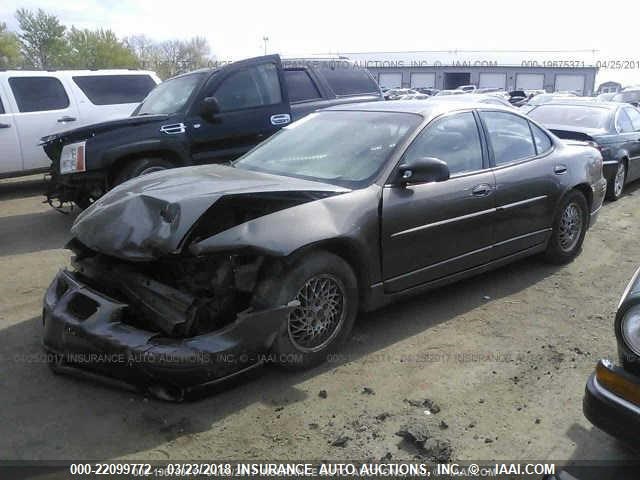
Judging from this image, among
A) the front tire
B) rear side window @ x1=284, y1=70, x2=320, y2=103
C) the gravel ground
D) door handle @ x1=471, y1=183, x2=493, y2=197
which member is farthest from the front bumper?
the front tire

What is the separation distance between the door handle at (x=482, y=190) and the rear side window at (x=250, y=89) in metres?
3.96

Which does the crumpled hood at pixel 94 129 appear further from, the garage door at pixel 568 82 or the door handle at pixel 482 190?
the garage door at pixel 568 82

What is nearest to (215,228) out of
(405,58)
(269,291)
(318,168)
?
(269,291)

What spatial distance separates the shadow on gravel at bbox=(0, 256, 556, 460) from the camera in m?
2.78

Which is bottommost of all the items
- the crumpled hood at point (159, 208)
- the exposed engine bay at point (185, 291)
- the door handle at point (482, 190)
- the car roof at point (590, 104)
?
the exposed engine bay at point (185, 291)

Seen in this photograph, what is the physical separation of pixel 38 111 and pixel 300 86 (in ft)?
14.4

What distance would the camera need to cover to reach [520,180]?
4.77 metres

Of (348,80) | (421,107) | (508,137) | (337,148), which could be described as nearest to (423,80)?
(348,80)

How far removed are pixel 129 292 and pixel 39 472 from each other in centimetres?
110

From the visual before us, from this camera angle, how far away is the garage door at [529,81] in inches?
2680

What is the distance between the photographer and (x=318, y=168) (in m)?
4.07

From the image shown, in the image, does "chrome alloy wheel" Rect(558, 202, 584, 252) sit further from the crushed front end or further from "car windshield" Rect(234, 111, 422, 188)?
the crushed front end

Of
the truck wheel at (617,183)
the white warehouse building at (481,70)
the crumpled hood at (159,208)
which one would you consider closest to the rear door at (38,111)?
the crumpled hood at (159,208)

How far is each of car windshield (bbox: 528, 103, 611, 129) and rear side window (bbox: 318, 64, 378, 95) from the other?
2.87 m
